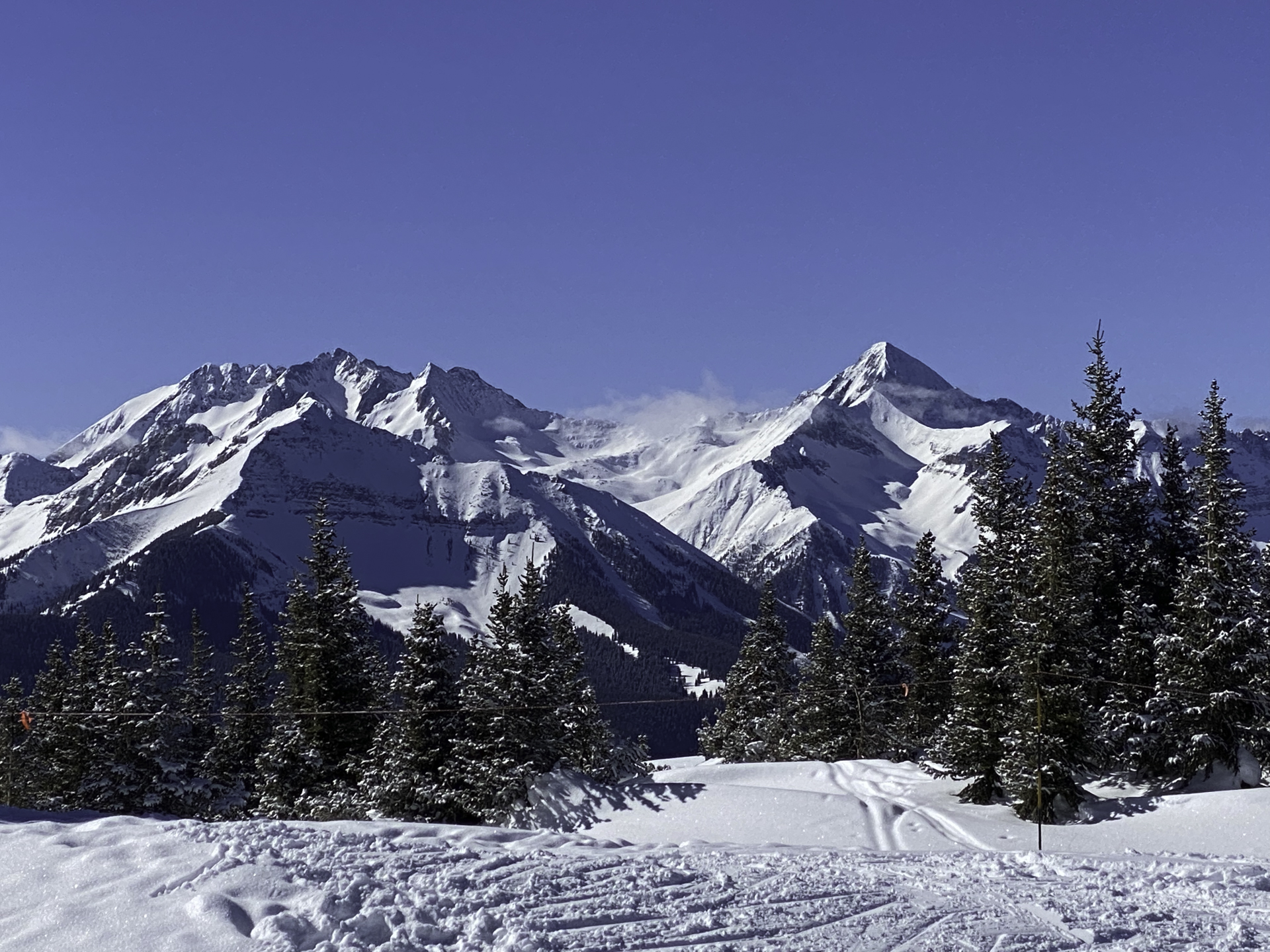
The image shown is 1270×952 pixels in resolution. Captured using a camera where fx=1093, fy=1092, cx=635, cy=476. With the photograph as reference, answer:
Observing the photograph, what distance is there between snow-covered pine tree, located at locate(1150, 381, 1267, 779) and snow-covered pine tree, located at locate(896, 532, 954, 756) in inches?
492

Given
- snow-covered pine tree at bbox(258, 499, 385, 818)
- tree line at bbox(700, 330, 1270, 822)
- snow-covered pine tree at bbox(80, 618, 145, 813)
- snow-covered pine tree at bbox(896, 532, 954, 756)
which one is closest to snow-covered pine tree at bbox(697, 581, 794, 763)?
snow-covered pine tree at bbox(896, 532, 954, 756)

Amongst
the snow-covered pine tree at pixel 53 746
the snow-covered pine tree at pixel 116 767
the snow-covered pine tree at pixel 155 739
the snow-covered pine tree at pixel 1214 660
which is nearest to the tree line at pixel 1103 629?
the snow-covered pine tree at pixel 1214 660

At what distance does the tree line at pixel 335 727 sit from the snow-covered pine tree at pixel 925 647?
1240cm

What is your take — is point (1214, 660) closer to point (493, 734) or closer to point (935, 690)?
point (935, 690)

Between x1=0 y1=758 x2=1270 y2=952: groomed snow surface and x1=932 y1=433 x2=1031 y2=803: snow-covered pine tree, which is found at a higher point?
x1=932 y1=433 x2=1031 y2=803: snow-covered pine tree

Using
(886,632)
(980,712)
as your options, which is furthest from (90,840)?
(886,632)

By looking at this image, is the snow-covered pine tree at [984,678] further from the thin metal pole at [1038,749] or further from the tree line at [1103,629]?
the thin metal pole at [1038,749]

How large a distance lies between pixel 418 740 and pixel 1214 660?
25.4 meters

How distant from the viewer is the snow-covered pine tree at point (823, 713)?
50.0 m

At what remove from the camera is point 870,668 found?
50.9m

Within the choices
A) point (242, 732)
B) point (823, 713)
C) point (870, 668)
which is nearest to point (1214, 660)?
point (870, 668)

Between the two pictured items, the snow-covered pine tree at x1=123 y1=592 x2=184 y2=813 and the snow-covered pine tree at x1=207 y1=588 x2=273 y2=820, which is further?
the snow-covered pine tree at x1=207 y1=588 x2=273 y2=820

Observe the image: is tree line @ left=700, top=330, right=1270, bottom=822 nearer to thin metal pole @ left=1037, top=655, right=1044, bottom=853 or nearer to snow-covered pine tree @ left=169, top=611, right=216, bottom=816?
thin metal pole @ left=1037, top=655, right=1044, bottom=853

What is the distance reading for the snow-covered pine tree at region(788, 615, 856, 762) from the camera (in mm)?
50031
